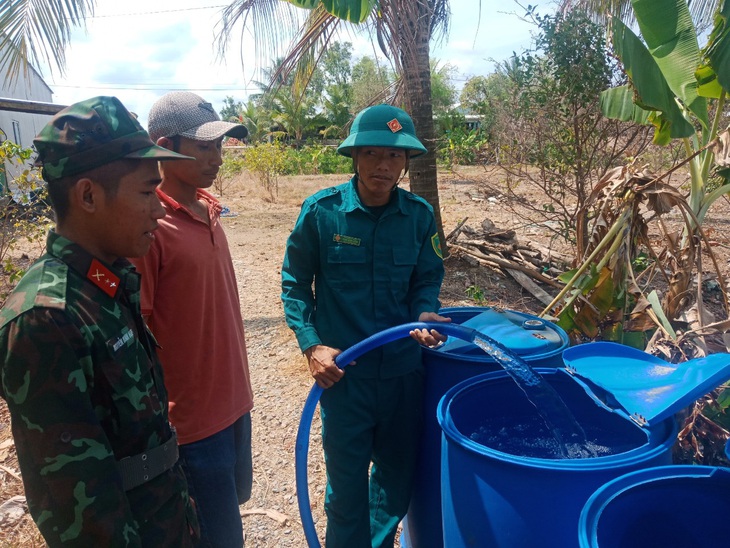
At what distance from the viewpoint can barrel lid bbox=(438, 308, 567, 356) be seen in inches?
77.3

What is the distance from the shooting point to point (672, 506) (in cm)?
125

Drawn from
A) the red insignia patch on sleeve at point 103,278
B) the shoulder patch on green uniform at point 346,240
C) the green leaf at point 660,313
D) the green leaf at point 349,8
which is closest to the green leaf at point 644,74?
the green leaf at point 660,313

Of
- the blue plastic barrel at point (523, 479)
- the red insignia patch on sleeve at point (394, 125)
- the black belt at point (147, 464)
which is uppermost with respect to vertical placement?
the red insignia patch on sleeve at point (394, 125)

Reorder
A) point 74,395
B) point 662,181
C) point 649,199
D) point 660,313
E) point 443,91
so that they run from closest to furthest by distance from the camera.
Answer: point 74,395, point 660,313, point 649,199, point 662,181, point 443,91

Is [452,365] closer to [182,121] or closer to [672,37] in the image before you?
[182,121]

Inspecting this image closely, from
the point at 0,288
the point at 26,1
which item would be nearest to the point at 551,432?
the point at 26,1

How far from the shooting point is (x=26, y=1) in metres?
4.55

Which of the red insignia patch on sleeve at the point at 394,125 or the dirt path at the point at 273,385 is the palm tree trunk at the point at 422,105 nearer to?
the dirt path at the point at 273,385

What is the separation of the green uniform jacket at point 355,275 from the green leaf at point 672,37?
2371 millimetres

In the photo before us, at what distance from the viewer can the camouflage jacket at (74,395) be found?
40.1 inches

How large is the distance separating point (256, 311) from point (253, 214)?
22.3 ft

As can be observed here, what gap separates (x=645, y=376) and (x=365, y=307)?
101 cm

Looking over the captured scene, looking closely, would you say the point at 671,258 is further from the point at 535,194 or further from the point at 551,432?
the point at 535,194

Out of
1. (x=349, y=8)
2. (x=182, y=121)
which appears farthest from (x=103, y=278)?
(x=349, y=8)
